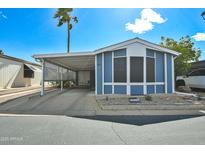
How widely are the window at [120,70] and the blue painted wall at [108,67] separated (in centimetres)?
33

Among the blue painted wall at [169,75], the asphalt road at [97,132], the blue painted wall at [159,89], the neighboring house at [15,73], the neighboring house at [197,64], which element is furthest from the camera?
the neighboring house at [15,73]

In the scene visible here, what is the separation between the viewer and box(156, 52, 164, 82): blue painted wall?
11109mm

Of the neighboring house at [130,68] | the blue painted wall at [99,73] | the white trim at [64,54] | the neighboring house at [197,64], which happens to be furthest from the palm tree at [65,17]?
the neighboring house at [197,64]

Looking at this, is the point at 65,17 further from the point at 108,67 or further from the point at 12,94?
the point at 108,67

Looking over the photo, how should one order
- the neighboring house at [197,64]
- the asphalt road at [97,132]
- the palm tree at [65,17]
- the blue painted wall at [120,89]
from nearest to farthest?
1. the asphalt road at [97,132]
2. the blue painted wall at [120,89]
3. the neighboring house at [197,64]
4. the palm tree at [65,17]

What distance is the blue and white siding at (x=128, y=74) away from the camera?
10.6 metres

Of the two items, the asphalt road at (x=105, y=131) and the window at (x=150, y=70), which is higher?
the window at (x=150, y=70)

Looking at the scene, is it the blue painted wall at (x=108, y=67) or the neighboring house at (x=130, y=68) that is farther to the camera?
the blue painted wall at (x=108, y=67)

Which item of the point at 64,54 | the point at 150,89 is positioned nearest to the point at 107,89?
the point at 150,89

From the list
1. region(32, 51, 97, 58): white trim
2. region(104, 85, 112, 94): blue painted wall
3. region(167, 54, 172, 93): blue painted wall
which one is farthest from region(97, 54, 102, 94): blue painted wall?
region(167, 54, 172, 93): blue painted wall

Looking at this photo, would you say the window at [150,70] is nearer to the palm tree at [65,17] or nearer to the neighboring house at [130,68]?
the neighboring house at [130,68]
